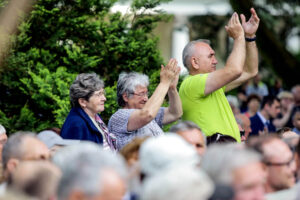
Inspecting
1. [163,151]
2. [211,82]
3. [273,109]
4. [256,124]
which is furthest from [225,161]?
[273,109]

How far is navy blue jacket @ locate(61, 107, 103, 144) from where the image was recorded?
557 centimetres

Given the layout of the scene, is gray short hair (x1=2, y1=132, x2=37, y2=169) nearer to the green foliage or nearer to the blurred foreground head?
the blurred foreground head

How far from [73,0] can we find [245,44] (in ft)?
8.54

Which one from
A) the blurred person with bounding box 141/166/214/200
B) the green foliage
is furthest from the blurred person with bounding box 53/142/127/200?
the green foliage

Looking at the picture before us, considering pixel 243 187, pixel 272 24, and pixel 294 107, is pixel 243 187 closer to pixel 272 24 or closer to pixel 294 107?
pixel 294 107

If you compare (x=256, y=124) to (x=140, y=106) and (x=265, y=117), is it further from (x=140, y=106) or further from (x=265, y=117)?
(x=140, y=106)

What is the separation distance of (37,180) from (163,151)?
2.16 ft

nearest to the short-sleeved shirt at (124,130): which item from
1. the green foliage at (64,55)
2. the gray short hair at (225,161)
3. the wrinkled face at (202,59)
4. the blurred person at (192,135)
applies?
the wrinkled face at (202,59)

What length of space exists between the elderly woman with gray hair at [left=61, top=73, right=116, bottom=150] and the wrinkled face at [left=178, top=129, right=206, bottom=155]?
47.8 inches

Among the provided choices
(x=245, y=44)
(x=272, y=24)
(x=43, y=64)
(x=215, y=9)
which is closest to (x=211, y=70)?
(x=245, y=44)

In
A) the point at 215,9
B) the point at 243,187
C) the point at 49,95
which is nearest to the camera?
the point at 243,187

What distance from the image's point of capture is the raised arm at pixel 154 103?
520 cm

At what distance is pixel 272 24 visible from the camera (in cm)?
1983

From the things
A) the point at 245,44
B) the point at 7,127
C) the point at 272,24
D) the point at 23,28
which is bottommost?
the point at 272,24
